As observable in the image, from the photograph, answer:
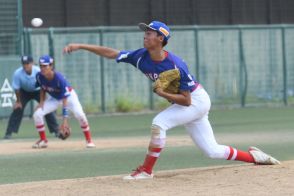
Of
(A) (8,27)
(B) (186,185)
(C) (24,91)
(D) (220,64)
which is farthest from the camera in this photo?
(D) (220,64)

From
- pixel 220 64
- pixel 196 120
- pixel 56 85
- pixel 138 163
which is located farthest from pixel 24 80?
pixel 220 64

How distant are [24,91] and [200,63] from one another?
9.19 m

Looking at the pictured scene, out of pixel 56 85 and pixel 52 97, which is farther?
pixel 52 97

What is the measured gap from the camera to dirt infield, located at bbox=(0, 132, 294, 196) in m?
9.80

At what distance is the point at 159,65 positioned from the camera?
10789 mm

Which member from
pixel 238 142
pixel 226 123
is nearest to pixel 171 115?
pixel 238 142

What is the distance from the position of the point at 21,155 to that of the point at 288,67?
49.9ft

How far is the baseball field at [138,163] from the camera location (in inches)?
397

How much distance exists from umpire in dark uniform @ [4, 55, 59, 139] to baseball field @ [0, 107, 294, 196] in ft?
0.83

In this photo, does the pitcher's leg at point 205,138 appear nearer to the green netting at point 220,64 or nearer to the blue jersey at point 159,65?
the blue jersey at point 159,65

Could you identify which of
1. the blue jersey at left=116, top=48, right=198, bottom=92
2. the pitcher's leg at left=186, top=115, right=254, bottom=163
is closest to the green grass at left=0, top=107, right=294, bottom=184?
the pitcher's leg at left=186, top=115, right=254, bottom=163

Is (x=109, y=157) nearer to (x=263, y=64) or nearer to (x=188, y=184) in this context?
(x=188, y=184)

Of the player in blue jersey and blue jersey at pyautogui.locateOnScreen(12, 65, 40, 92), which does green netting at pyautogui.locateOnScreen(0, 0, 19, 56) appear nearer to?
blue jersey at pyautogui.locateOnScreen(12, 65, 40, 92)

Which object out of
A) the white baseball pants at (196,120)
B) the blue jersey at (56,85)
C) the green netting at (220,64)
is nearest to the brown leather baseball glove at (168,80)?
the white baseball pants at (196,120)
